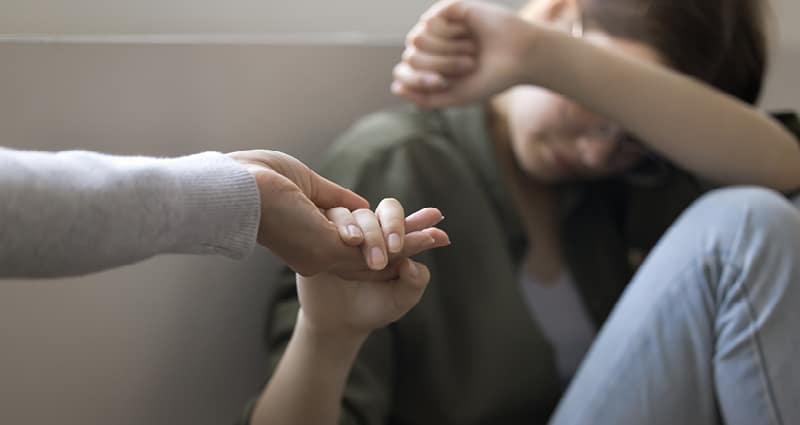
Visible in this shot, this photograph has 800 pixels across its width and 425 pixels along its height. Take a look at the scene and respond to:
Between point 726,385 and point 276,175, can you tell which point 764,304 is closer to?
point 726,385

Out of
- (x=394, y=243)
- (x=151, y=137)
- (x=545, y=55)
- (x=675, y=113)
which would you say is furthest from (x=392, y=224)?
(x=675, y=113)

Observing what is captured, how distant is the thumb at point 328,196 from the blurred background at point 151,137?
0.21m

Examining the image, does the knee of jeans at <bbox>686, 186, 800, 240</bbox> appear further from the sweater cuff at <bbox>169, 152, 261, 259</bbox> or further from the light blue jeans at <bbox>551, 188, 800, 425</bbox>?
the sweater cuff at <bbox>169, 152, 261, 259</bbox>

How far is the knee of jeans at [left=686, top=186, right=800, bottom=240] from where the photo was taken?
74cm

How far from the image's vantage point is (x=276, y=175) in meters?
0.47

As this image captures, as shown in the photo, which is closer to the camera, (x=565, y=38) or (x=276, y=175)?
(x=276, y=175)

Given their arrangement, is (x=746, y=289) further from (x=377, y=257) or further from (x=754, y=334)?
(x=377, y=257)

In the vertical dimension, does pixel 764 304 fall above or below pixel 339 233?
below

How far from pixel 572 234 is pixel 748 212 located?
0.29 metres

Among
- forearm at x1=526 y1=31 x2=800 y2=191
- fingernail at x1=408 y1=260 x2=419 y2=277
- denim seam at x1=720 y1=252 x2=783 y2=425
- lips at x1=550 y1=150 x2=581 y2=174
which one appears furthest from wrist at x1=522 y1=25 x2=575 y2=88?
fingernail at x1=408 y1=260 x2=419 y2=277

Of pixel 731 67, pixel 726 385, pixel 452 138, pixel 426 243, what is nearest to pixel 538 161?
pixel 452 138

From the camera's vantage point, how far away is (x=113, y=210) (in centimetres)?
40

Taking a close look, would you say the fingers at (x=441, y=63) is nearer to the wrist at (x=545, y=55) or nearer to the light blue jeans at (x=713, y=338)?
the wrist at (x=545, y=55)

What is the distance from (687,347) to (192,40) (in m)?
0.49
